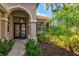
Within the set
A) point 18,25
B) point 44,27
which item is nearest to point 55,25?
point 44,27

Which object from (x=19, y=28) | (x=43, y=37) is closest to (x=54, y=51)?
(x=43, y=37)

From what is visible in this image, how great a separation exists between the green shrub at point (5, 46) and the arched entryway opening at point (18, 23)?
105 mm

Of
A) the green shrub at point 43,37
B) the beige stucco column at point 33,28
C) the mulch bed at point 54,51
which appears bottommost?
the mulch bed at point 54,51

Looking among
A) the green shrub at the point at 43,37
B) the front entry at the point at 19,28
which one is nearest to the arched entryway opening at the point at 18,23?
the front entry at the point at 19,28

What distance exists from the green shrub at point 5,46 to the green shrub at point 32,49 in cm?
30

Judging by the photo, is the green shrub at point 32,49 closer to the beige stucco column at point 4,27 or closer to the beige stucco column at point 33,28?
the beige stucco column at point 33,28

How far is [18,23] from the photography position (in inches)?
211

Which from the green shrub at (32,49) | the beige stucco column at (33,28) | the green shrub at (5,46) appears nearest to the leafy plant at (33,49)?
the green shrub at (32,49)

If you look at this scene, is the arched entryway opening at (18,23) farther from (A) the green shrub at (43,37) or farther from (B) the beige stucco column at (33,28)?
(A) the green shrub at (43,37)

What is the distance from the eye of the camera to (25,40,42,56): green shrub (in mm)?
5301

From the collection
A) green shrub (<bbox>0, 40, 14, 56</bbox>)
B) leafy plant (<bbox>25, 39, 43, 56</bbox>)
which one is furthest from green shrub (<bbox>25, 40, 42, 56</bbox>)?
green shrub (<bbox>0, 40, 14, 56</bbox>)

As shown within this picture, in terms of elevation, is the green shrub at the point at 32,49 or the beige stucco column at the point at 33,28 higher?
the beige stucco column at the point at 33,28

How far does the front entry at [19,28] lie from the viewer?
17.5 feet

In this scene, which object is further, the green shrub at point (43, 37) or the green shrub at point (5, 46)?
the green shrub at point (43, 37)
